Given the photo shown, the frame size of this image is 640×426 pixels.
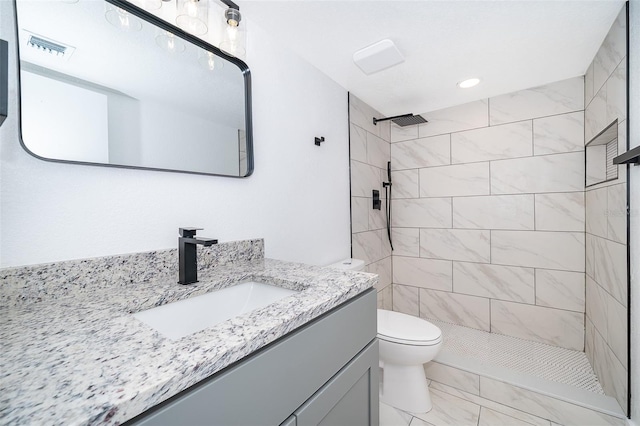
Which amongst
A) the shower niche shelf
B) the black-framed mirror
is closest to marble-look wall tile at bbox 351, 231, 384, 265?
the black-framed mirror

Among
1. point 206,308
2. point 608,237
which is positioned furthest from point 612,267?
point 206,308

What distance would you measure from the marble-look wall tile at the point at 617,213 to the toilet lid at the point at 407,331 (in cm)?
107

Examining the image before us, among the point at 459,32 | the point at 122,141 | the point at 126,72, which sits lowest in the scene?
the point at 122,141

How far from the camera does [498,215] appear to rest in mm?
2301

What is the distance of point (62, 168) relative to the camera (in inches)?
31.1

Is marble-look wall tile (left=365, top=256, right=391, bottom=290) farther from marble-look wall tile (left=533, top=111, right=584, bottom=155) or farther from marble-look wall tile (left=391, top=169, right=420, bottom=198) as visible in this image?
marble-look wall tile (left=533, top=111, right=584, bottom=155)

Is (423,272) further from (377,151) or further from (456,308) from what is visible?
(377,151)

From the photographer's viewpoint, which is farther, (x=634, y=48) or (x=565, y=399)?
(x=565, y=399)

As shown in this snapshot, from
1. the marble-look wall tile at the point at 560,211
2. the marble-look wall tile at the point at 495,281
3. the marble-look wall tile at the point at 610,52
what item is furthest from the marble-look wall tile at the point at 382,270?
the marble-look wall tile at the point at 610,52

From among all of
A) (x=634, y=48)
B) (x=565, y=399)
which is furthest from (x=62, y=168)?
(x=565, y=399)

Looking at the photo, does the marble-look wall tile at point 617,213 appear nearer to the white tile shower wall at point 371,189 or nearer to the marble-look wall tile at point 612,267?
the marble-look wall tile at point 612,267

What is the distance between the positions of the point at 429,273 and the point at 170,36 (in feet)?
8.64

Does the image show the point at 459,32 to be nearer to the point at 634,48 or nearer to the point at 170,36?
the point at 634,48

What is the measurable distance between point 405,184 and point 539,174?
1069mm
